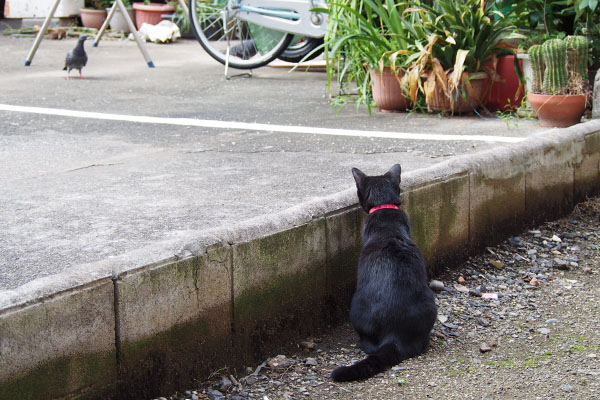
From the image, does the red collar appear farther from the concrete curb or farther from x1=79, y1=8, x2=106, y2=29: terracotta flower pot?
x1=79, y1=8, x2=106, y2=29: terracotta flower pot

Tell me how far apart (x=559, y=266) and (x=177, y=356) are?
Result: 224 cm

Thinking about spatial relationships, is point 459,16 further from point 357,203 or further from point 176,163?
point 357,203

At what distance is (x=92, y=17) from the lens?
12406 mm

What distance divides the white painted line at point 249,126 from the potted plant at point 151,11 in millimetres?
6149

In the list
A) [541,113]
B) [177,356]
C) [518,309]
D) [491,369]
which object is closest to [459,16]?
[541,113]

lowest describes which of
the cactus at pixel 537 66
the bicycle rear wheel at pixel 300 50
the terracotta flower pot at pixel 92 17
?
the cactus at pixel 537 66

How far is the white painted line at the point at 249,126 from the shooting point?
5.21 meters

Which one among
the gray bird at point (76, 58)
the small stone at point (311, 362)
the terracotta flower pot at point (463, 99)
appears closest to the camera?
the small stone at point (311, 362)

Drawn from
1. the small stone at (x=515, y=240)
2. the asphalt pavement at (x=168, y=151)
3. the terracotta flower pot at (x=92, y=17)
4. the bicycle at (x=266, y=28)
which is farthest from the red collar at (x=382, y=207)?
the terracotta flower pot at (x=92, y=17)

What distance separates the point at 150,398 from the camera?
2.58 metres

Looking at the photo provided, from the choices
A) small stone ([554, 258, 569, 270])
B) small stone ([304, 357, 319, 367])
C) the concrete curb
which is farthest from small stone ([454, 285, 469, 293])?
small stone ([304, 357, 319, 367])

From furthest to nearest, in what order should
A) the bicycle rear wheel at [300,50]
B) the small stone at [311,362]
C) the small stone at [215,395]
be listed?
the bicycle rear wheel at [300,50]
the small stone at [311,362]
the small stone at [215,395]

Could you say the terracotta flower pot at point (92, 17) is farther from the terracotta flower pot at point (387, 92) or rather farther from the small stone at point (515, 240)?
the small stone at point (515, 240)

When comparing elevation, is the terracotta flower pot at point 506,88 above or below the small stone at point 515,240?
above
